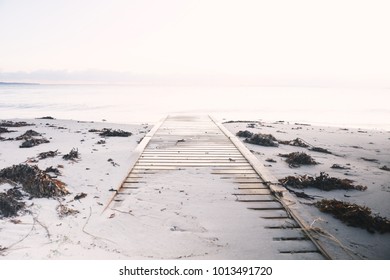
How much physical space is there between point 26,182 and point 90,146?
3995 mm

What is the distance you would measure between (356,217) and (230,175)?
7.67 feet

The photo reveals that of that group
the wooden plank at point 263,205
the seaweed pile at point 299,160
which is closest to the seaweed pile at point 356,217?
the wooden plank at point 263,205

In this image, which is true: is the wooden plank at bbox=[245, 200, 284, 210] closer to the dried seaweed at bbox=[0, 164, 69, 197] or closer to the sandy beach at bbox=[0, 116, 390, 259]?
the sandy beach at bbox=[0, 116, 390, 259]

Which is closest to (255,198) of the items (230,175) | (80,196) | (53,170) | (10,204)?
(230,175)

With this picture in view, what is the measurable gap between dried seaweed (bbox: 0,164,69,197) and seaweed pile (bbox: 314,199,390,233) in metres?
4.39

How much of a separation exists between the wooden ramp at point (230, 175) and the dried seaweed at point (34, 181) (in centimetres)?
109

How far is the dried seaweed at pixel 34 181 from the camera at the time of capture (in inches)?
198

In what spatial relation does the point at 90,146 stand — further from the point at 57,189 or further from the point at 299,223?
the point at 299,223

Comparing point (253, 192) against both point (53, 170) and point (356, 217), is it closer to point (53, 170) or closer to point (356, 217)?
point (356, 217)

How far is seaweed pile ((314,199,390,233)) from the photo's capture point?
163 inches

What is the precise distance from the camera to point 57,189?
512 cm

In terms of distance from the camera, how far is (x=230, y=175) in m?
5.93

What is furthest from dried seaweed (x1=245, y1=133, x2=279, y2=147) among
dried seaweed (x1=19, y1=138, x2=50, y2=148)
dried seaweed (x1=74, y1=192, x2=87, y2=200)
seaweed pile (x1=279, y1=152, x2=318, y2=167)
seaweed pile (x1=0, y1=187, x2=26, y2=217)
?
seaweed pile (x1=0, y1=187, x2=26, y2=217)
